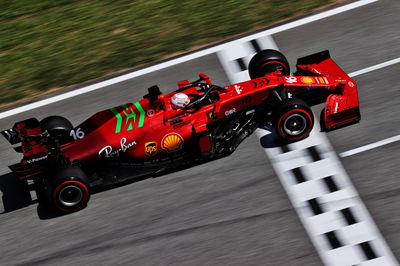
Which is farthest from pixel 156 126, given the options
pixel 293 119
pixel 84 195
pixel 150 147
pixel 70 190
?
pixel 293 119

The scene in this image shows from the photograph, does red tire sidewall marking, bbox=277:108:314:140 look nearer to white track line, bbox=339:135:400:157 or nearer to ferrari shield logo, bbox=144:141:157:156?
white track line, bbox=339:135:400:157

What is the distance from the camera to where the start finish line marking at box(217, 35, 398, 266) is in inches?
324

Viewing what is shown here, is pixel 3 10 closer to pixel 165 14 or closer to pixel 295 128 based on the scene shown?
pixel 165 14

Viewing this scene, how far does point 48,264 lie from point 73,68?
5.46m

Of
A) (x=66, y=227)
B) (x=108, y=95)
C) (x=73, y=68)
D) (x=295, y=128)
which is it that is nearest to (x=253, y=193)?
(x=295, y=128)

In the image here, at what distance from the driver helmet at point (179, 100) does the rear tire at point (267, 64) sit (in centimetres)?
173

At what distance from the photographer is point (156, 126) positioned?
9.48m

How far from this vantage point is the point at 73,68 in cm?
1321

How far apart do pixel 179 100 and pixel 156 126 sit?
55 centimetres

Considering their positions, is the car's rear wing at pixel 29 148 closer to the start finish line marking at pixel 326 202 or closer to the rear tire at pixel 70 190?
the rear tire at pixel 70 190

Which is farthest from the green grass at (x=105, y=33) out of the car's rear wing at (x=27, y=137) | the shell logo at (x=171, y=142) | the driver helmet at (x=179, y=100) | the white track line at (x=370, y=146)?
the white track line at (x=370, y=146)

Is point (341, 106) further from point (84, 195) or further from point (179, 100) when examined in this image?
point (84, 195)

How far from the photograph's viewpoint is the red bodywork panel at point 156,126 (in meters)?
9.48

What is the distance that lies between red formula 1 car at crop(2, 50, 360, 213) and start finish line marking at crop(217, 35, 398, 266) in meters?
0.30
